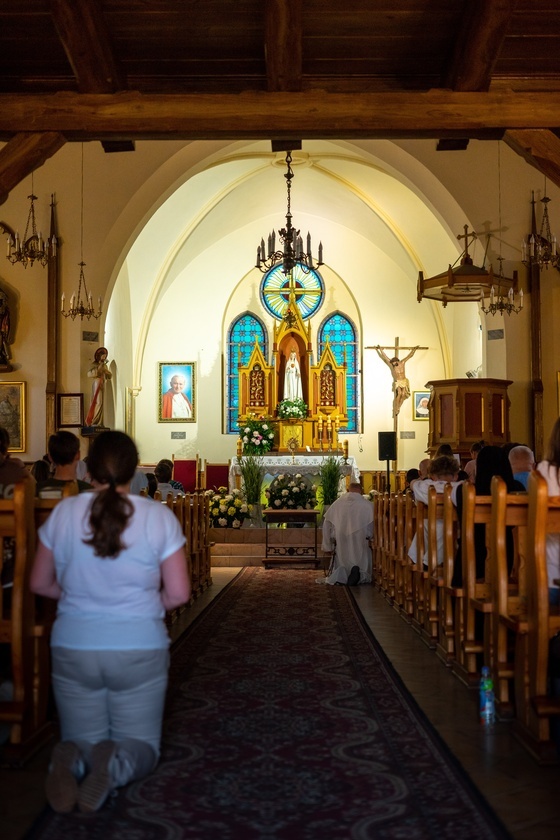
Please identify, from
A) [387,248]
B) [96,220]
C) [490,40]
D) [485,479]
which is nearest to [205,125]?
[490,40]

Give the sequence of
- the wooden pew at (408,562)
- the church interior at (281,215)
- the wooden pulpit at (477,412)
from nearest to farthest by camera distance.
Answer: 1. the church interior at (281,215)
2. the wooden pew at (408,562)
3. the wooden pulpit at (477,412)

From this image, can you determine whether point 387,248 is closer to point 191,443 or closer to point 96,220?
point 191,443

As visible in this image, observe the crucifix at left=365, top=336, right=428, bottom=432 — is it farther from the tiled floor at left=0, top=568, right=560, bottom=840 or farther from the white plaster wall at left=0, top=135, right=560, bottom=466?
the tiled floor at left=0, top=568, right=560, bottom=840

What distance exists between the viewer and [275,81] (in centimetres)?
730

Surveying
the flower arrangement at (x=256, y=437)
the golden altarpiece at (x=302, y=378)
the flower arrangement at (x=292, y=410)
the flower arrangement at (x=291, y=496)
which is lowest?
the flower arrangement at (x=291, y=496)

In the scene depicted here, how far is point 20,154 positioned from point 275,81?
205 cm

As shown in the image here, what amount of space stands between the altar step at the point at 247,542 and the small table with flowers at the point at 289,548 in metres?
0.19

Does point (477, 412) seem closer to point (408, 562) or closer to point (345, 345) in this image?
point (408, 562)

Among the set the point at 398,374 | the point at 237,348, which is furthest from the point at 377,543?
the point at 237,348

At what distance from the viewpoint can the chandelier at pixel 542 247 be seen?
12.5 meters

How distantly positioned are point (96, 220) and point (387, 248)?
9434 mm

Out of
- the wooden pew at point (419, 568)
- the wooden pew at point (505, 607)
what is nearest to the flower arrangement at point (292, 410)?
the wooden pew at point (419, 568)

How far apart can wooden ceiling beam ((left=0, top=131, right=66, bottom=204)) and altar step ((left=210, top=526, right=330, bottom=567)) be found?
767 centimetres

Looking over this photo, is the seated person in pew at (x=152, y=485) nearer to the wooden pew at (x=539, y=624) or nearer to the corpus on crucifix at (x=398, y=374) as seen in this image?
the wooden pew at (x=539, y=624)
